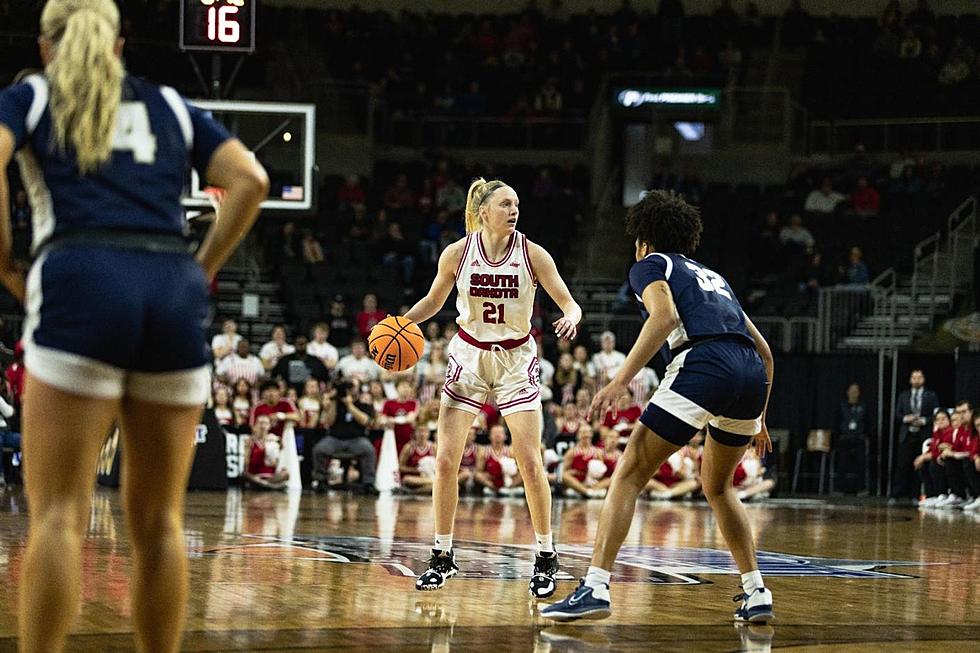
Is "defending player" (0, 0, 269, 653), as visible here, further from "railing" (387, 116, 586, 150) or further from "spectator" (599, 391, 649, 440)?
"railing" (387, 116, 586, 150)

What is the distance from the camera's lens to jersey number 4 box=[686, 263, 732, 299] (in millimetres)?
5887

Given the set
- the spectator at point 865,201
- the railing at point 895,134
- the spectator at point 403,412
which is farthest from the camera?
the railing at point 895,134

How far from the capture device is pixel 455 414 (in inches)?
284

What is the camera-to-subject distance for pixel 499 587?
22.7 ft

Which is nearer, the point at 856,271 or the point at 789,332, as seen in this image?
the point at 789,332

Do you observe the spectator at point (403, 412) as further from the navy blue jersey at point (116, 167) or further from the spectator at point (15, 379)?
the navy blue jersey at point (116, 167)

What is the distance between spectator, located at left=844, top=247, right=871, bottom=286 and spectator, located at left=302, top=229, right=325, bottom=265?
853cm

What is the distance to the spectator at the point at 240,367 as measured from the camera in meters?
17.8

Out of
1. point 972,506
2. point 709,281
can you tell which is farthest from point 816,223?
point 709,281

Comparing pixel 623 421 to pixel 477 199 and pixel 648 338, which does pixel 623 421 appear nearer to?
pixel 477 199

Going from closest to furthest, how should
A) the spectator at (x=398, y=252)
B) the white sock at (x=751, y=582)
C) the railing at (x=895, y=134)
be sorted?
the white sock at (x=751, y=582) < the spectator at (x=398, y=252) < the railing at (x=895, y=134)

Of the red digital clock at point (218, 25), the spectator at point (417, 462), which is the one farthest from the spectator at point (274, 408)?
the red digital clock at point (218, 25)

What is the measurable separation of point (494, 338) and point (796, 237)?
16719 millimetres

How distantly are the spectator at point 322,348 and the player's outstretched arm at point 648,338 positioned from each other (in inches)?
503
